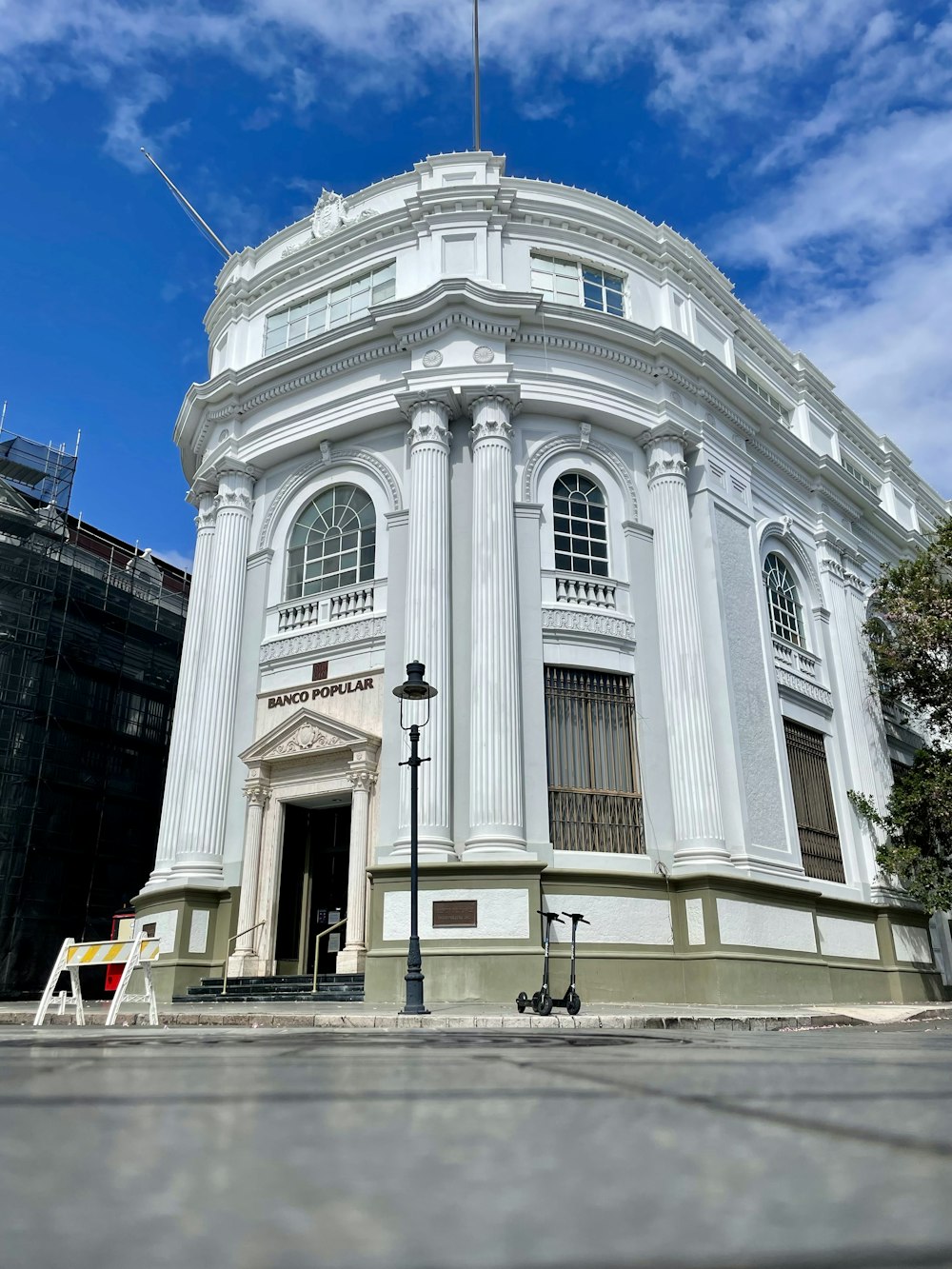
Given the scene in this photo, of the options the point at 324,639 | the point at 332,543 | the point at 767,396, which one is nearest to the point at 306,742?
the point at 324,639

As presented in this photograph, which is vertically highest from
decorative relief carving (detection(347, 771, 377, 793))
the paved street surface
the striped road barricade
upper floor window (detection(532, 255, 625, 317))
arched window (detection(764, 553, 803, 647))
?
upper floor window (detection(532, 255, 625, 317))

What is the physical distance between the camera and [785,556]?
24406mm

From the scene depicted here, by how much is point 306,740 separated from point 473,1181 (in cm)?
1853

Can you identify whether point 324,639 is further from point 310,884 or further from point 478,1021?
point 478,1021

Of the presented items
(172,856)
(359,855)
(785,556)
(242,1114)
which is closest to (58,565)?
(172,856)

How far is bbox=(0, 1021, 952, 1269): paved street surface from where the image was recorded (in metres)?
0.48

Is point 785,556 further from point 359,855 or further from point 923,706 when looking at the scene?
point 359,855

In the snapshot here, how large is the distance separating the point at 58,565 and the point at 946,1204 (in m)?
30.1

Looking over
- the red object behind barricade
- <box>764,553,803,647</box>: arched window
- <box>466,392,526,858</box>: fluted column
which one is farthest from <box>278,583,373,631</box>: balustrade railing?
<box>764,553,803,647</box>: arched window

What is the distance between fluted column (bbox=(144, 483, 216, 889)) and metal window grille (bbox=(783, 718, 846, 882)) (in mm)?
13207

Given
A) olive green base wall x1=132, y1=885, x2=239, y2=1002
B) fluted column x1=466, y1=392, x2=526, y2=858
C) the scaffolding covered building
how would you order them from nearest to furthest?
fluted column x1=466, y1=392, x2=526, y2=858 → olive green base wall x1=132, y1=885, x2=239, y2=1002 → the scaffolding covered building

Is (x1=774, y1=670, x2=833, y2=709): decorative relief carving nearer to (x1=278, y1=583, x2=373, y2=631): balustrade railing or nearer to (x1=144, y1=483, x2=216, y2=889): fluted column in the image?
(x1=278, y1=583, x2=373, y2=631): balustrade railing

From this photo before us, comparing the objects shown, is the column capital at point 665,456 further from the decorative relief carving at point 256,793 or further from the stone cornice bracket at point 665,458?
the decorative relief carving at point 256,793

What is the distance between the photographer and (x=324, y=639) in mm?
19562
